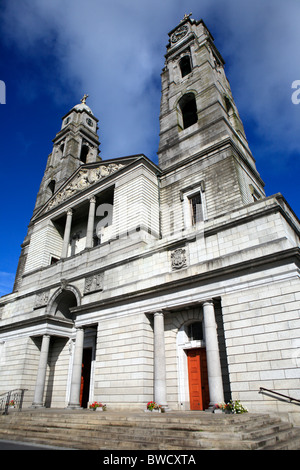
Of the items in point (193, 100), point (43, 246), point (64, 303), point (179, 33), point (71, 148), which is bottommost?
point (64, 303)

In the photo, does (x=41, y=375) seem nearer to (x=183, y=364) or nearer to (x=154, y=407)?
(x=154, y=407)

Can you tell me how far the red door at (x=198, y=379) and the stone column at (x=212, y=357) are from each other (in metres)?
1.75

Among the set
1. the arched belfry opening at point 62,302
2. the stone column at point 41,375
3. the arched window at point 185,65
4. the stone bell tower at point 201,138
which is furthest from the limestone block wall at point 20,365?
the arched window at point 185,65

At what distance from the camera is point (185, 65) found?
1282 inches

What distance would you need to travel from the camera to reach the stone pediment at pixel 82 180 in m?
25.0

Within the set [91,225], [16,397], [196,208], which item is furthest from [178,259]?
[16,397]

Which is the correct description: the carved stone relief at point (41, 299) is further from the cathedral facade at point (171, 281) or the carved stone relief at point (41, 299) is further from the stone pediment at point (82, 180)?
the stone pediment at point (82, 180)

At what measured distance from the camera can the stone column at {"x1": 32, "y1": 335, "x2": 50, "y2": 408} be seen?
746 inches

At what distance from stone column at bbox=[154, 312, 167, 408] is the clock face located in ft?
105

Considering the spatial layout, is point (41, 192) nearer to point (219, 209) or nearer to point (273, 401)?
point (219, 209)

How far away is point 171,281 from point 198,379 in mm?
4524

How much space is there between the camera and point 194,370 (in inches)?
Result: 566

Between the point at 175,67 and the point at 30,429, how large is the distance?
106ft
